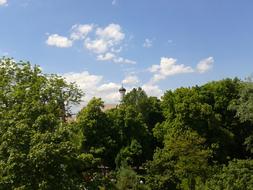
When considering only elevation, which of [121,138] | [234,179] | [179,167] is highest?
[121,138]

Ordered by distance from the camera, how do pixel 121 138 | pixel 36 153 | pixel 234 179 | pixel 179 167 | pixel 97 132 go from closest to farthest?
pixel 36 153, pixel 234 179, pixel 179 167, pixel 97 132, pixel 121 138

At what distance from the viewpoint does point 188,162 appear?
33.1 metres

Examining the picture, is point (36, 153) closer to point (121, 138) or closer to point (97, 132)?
point (97, 132)

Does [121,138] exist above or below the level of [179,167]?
above

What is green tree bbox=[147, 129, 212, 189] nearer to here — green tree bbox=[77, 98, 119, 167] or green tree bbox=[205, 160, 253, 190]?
green tree bbox=[205, 160, 253, 190]

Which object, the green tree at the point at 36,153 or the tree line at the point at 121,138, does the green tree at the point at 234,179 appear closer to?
the tree line at the point at 121,138

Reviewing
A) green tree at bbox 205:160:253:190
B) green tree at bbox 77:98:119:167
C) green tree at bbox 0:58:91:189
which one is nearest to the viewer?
green tree at bbox 0:58:91:189

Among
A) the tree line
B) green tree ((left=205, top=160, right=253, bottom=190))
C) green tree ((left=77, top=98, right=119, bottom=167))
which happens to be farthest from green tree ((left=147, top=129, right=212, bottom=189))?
green tree ((left=77, top=98, right=119, bottom=167))

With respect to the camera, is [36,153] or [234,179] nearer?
[36,153]

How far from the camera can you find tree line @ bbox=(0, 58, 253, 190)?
63.2 ft

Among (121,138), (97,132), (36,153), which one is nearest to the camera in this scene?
(36,153)

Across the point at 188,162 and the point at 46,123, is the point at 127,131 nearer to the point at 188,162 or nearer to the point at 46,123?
the point at 188,162

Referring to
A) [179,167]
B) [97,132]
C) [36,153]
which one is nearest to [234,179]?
[179,167]

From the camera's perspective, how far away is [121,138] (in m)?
47.5
